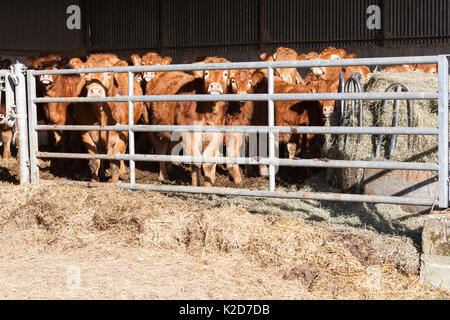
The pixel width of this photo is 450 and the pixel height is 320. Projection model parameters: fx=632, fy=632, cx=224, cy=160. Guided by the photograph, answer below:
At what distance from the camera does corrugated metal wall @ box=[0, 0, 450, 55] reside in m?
17.8

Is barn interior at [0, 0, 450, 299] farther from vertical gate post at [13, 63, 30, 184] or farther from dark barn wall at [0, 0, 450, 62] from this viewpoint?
dark barn wall at [0, 0, 450, 62]

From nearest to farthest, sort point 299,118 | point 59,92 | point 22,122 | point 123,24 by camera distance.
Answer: point 22,122, point 299,118, point 59,92, point 123,24

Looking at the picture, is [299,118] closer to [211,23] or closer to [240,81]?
[240,81]

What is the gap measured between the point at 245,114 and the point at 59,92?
3031 mm

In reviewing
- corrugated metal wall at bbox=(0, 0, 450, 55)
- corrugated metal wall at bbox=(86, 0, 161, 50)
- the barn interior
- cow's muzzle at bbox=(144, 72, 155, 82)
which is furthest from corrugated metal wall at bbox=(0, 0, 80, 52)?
cow's muzzle at bbox=(144, 72, 155, 82)

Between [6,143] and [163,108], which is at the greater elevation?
[163,108]

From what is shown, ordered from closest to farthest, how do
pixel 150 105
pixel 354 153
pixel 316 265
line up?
pixel 316 265 < pixel 354 153 < pixel 150 105

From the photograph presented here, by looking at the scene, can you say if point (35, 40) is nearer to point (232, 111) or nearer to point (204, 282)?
point (232, 111)

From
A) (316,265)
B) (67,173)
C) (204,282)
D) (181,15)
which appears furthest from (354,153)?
(181,15)

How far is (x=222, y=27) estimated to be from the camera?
19984 millimetres

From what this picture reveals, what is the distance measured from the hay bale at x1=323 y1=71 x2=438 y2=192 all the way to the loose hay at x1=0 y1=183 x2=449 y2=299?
1.37 m

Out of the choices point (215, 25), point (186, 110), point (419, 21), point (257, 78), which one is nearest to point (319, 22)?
point (419, 21)

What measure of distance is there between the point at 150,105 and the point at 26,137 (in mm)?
2649

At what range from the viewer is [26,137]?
716 centimetres
